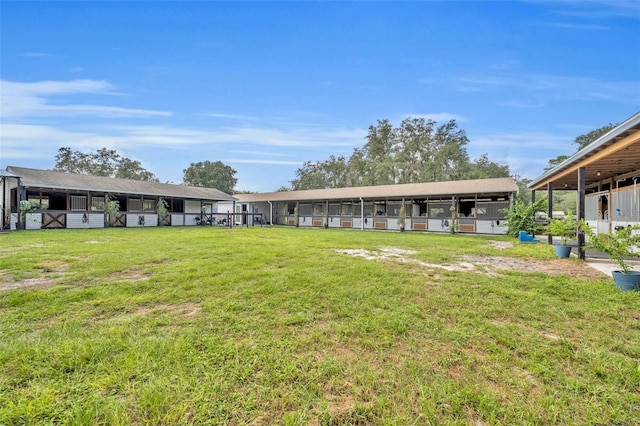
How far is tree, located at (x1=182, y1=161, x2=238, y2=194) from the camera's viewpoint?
43.8 m

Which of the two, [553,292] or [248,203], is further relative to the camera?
[248,203]

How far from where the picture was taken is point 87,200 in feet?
61.8

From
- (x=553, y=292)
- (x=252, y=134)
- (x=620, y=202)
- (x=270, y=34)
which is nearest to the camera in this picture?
(x=553, y=292)

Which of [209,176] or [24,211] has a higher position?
[209,176]

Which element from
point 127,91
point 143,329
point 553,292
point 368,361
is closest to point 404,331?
point 368,361

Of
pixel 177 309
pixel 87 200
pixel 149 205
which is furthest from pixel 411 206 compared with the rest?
pixel 87 200

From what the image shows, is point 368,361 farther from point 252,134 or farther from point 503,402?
point 252,134

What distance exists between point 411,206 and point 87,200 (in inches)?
849

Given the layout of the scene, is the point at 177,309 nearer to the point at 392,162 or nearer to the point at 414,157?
the point at 392,162

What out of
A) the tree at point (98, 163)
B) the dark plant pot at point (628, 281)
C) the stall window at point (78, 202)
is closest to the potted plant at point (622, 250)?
the dark plant pot at point (628, 281)

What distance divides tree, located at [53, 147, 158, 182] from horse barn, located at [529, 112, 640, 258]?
156 feet

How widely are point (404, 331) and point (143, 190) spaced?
22956 mm

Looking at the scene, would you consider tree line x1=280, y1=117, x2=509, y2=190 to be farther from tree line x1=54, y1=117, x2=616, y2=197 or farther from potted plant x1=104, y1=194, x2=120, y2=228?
potted plant x1=104, y1=194, x2=120, y2=228

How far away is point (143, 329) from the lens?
286 cm
